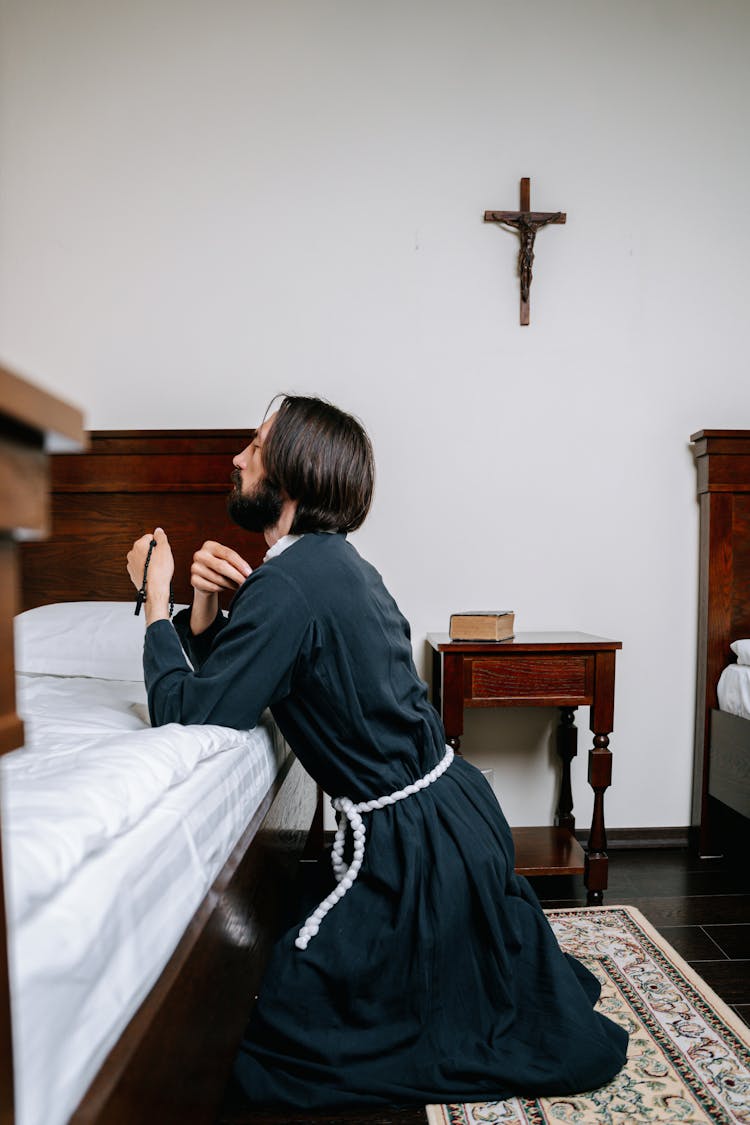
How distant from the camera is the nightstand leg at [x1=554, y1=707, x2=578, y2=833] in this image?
230 centimetres

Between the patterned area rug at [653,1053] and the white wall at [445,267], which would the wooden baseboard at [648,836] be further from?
the patterned area rug at [653,1053]

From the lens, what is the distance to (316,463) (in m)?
1.27

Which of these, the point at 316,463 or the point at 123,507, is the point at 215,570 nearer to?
the point at 316,463

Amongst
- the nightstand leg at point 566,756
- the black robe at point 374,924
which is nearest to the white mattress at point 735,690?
the nightstand leg at point 566,756

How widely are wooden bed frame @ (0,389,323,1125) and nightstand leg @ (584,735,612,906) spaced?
73cm

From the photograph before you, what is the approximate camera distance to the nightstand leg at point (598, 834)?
193cm

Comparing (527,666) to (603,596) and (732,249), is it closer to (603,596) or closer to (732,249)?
(603,596)

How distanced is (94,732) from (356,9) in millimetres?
2346

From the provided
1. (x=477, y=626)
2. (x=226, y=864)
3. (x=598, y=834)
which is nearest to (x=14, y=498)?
(x=226, y=864)

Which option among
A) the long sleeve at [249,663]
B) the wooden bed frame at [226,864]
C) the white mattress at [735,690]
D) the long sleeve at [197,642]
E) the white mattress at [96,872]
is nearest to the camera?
the white mattress at [96,872]

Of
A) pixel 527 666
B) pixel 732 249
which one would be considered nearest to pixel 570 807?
pixel 527 666

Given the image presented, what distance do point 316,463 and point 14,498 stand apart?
90 cm

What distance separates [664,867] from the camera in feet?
7.25

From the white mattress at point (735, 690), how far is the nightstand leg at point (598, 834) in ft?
1.52
